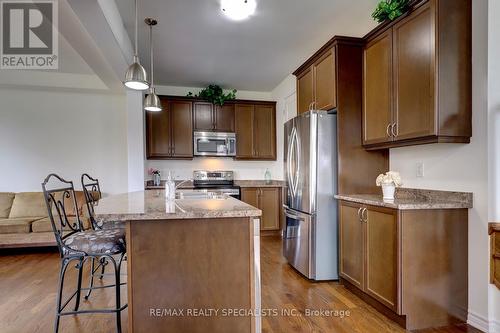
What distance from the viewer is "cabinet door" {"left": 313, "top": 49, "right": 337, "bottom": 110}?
2.86 meters

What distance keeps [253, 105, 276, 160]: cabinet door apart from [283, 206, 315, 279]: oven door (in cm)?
210

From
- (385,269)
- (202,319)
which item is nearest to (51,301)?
(202,319)

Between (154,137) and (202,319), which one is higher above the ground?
(154,137)

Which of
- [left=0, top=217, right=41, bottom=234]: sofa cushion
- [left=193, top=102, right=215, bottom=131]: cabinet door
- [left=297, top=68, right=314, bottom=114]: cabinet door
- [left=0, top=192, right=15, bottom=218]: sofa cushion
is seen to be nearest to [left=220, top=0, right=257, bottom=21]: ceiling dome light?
[left=297, top=68, right=314, bottom=114]: cabinet door

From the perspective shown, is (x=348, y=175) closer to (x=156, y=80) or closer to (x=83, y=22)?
(x=83, y=22)

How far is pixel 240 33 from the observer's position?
3281mm

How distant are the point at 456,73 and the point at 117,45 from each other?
2.95 m

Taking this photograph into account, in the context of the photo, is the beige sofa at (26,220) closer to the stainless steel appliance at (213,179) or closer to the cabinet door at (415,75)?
the stainless steel appliance at (213,179)

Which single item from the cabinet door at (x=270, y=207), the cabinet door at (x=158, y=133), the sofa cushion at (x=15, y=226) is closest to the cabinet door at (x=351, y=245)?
the cabinet door at (x=270, y=207)

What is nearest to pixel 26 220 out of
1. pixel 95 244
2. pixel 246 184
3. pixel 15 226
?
pixel 15 226

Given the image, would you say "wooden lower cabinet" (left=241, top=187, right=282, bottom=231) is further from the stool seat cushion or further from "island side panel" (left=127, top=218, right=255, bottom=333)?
"island side panel" (left=127, top=218, right=255, bottom=333)

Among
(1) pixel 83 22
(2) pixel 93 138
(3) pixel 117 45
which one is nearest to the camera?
(1) pixel 83 22

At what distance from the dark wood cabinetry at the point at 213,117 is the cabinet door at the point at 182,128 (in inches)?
4.8

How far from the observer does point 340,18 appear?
3.00 m
